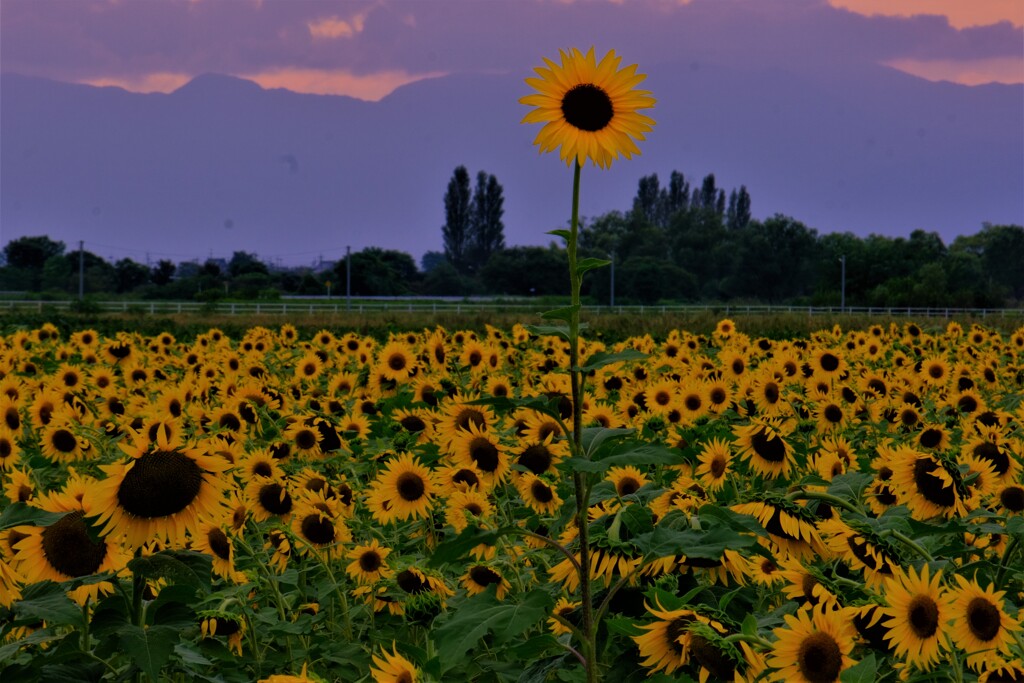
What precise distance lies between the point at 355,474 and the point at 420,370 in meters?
2.69

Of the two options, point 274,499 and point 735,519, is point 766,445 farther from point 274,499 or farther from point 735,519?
point 274,499

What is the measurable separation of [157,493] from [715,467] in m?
2.04

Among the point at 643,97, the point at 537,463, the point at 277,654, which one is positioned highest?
the point at 643,97

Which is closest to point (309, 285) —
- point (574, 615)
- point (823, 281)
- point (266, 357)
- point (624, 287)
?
point (624, 287)

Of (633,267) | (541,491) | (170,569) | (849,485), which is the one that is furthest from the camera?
(633,267)

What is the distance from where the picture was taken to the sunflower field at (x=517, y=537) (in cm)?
195

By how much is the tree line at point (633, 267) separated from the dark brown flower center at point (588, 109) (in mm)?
79749

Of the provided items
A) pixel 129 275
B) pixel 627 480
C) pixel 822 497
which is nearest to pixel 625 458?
pixel 822 497

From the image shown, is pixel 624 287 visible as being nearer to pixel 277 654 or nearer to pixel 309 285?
pixel 309 285

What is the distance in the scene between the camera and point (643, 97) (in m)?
2.39

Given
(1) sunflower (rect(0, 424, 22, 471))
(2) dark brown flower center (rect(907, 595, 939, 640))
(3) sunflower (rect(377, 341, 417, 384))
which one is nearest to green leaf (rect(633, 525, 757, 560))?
(2) dark brown flower center (rect(907, 595, 939, 640))

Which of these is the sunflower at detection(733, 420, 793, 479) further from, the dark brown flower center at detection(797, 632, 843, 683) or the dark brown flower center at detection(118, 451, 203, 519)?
the dark brown flower center at detection(118, 451, 203, 519)

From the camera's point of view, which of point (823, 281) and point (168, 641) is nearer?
point (168, 641)

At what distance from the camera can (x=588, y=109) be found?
7.87ft
